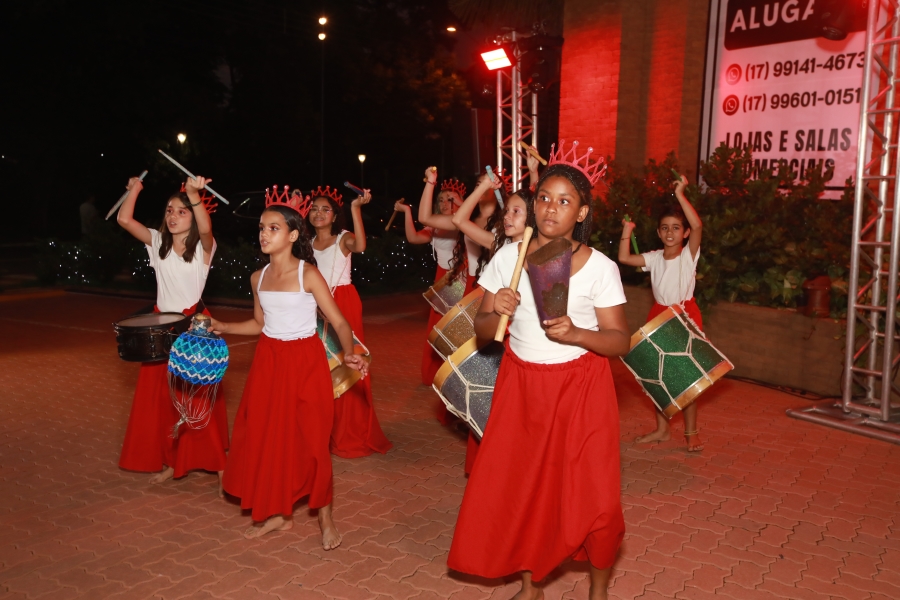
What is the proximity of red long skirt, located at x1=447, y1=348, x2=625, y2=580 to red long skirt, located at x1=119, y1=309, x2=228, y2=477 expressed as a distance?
2.48 m

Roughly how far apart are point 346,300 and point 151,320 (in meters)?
1.92

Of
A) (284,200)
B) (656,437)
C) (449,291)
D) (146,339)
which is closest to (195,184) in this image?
(284,200)

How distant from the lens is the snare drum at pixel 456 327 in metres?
5.16

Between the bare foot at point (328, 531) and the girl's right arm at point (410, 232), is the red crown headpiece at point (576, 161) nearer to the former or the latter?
the bare foot at point (328, 531)

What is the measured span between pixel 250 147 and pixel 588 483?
106 feet

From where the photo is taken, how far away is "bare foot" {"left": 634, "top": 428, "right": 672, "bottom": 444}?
682cm

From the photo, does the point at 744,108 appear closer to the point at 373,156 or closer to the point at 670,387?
the point at 670,387

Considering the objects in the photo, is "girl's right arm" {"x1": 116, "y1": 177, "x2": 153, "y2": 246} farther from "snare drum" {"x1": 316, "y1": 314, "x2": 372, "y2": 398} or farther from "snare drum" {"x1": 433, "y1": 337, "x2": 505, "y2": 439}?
"snare drum" {"x1": 433, "y1": 337, "x2": 505, "y2": 439}

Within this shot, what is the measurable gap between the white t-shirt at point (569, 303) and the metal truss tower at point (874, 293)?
4.60m

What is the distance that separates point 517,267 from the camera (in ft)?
10.8

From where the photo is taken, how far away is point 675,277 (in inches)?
258

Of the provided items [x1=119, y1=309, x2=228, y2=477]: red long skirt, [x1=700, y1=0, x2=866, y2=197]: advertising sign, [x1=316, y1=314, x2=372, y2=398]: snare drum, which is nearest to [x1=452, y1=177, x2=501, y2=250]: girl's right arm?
[x1=316, y1=314, x2=372, y2=398]: snare drum

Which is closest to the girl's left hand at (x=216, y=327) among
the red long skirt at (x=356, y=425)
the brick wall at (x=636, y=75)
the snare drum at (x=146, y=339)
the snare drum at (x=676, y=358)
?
the snare drum at (x=146, y=339)

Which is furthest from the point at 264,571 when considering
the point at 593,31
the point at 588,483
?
the point at 593,31
